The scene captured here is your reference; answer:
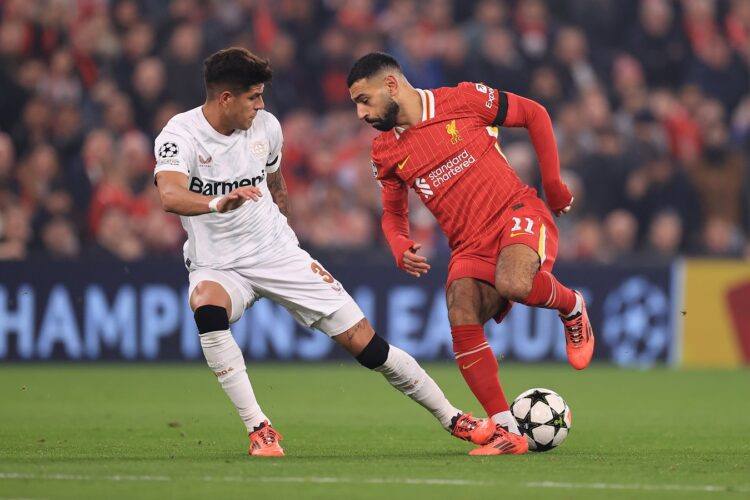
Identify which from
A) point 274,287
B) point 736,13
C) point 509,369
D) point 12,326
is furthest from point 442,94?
point 736,13

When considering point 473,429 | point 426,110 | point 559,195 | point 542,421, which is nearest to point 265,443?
point 473,429

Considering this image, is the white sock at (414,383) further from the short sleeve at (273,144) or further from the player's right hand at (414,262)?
the short sleeve at (273,144)

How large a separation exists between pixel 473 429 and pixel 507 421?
201mm

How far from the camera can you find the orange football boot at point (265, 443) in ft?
26.7

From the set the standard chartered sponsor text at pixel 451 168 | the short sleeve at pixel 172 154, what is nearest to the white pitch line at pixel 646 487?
the standard chartered sponsor text at pixel 451 168

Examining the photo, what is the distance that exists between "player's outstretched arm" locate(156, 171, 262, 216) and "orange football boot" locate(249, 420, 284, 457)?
132cm

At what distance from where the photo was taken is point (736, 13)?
63.7ft

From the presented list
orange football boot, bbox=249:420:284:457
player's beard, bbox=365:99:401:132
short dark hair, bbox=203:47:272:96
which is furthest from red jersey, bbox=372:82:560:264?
orange football boot, bbox=249:420:284:457

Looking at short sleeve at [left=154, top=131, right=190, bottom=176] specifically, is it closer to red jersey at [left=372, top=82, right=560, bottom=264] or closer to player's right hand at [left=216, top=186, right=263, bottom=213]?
player's right hand at [left=216, top=186, right=263, bottom=213]

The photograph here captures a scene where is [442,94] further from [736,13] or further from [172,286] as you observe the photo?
[736,13]

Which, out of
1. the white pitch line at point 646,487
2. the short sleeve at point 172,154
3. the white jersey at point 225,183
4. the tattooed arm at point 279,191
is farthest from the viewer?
the tattooed arm at point 279,191

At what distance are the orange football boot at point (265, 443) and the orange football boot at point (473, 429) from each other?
105cm

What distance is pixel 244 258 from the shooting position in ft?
27.7

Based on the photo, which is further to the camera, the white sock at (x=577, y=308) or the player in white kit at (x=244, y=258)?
the white sock at (x=577, y=308)
